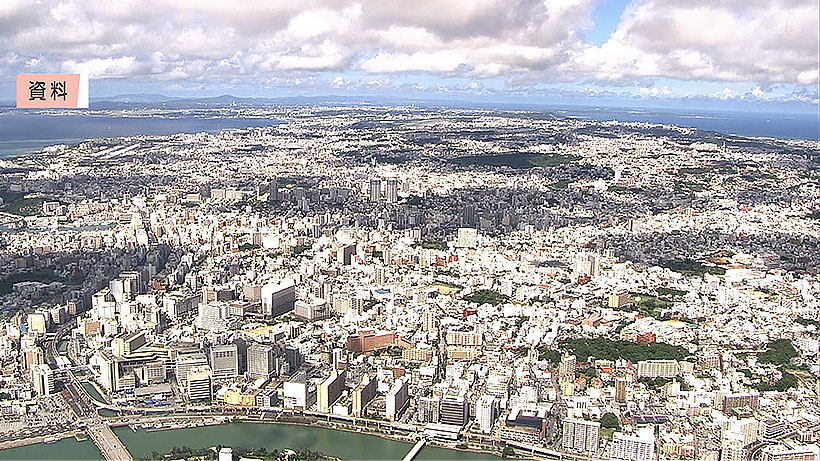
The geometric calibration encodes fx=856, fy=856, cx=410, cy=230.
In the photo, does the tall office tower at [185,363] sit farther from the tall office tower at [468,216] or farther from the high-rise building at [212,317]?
the tall office tower at [468,216]

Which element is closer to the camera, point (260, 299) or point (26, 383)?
point (26, 383)

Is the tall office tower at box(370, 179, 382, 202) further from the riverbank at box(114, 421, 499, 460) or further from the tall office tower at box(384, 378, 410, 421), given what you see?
the riverbank at box(114, 421, 499, 460)

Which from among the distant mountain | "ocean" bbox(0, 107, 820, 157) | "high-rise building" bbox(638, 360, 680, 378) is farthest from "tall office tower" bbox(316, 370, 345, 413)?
the distant mountain

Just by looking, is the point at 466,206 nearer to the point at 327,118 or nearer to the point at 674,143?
the point at 674,143

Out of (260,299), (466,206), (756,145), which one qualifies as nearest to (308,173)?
(466,206)

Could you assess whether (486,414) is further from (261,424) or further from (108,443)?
(108,443)

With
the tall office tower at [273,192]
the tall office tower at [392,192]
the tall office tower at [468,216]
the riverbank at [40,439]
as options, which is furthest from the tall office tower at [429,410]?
the tall office tower at [273,192]

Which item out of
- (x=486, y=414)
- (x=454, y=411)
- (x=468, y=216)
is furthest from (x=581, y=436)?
(x=468, y=216)
